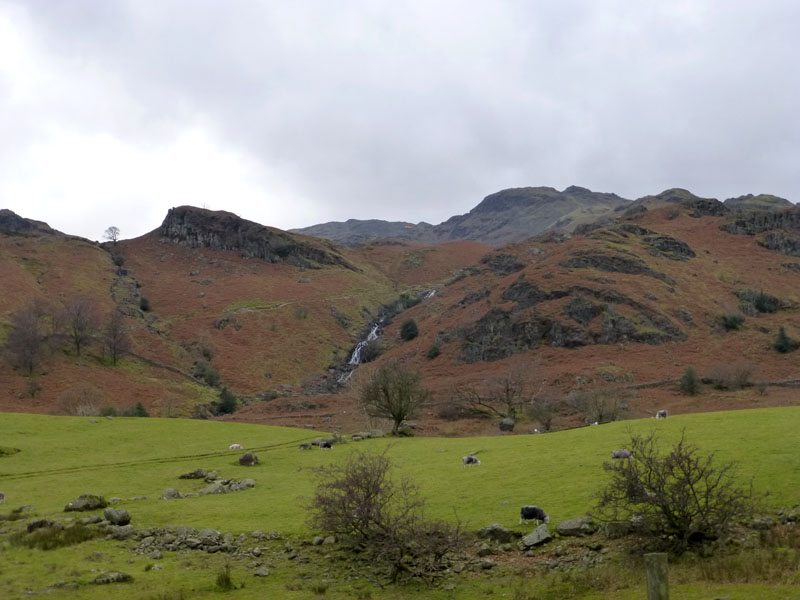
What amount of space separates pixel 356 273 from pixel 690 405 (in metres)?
114

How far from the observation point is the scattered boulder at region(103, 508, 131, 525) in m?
22.6

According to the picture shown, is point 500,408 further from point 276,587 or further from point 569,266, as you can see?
point 276,587

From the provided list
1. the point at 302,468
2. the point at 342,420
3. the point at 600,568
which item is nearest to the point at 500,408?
the point at 342,420

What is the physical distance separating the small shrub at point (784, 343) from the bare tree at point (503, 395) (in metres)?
33.4

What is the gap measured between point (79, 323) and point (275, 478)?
73.1 meters

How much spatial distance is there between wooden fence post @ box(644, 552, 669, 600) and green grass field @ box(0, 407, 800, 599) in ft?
8.88

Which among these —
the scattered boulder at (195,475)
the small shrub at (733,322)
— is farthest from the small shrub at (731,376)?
the scattered boulder at (195,475)

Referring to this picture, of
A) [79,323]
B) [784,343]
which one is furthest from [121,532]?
[784,343]

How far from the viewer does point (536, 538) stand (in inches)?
701

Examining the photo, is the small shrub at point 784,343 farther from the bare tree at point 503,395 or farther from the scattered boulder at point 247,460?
the scattered boulder at point 247,460

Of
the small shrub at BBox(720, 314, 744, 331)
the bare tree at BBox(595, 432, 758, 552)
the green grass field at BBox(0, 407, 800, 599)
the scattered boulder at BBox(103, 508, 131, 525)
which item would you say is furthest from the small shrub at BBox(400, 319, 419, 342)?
the bare tree at BBox(595, 432, 758, 552)

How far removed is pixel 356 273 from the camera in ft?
542

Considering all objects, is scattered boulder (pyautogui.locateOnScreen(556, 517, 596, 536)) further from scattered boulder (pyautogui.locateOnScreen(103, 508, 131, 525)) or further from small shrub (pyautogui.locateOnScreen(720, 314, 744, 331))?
small shrub (pyautogui.locateOnScreen(720, 314, 744, 331))

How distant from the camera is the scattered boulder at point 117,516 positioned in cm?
2261
